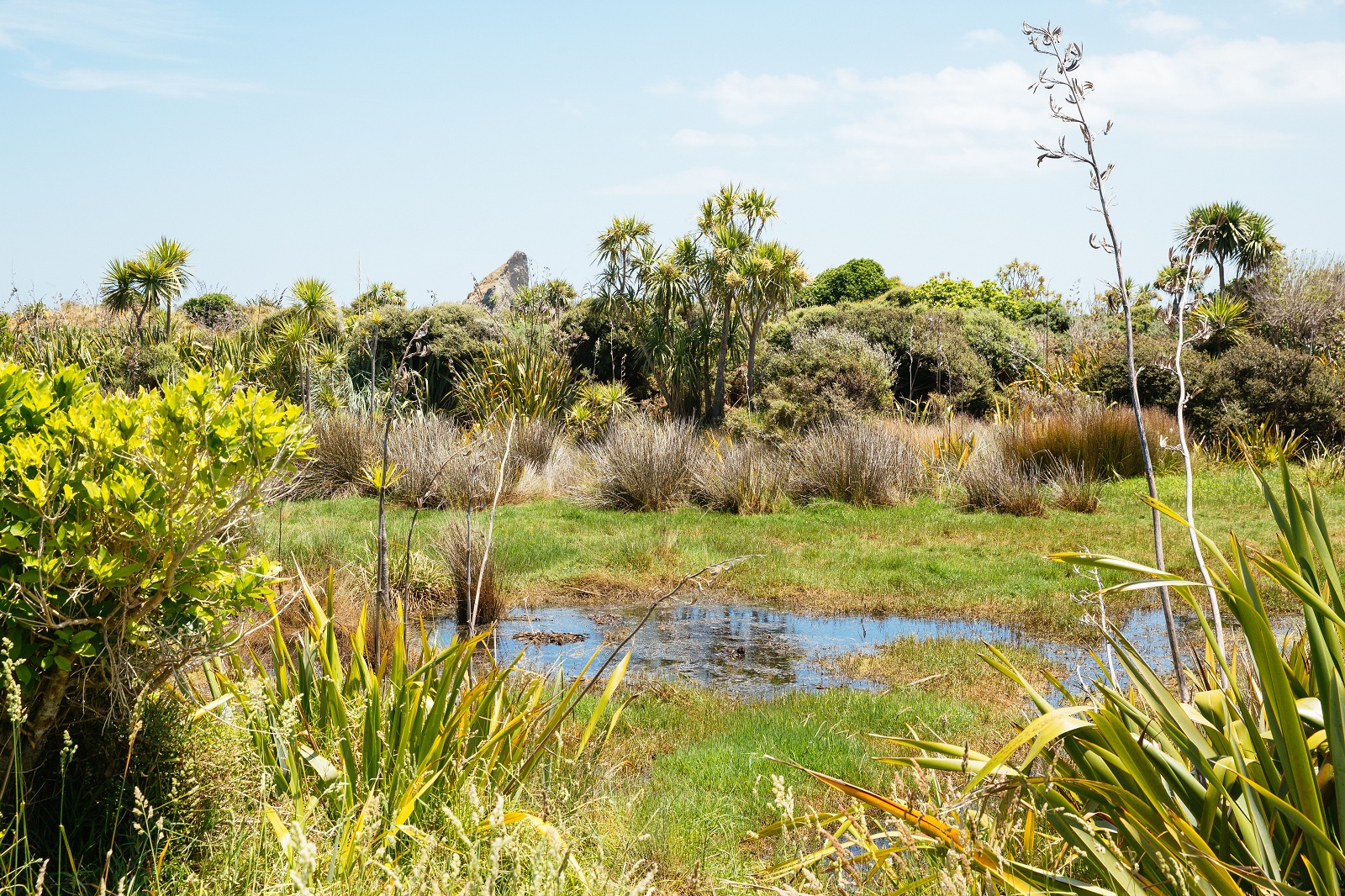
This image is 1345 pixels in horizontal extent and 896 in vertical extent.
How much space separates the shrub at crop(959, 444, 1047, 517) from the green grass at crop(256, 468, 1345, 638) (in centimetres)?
30

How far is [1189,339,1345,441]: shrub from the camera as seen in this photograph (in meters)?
15.8

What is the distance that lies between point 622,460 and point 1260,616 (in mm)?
11212

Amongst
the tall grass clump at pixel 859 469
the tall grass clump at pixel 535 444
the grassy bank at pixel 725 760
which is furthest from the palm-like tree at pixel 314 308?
the grassy bank at pixel 725 760

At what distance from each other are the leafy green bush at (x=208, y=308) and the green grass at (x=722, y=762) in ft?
124

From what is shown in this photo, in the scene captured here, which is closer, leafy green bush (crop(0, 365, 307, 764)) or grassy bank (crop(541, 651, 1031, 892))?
leafy green bush (crop(0, 365, 307, 764))

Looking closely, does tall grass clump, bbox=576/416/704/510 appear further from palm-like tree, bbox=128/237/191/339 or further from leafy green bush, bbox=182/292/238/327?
leafy green bush, bbox=182/292/238/327

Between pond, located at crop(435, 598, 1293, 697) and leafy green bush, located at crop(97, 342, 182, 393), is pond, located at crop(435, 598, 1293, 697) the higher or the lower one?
the lower one

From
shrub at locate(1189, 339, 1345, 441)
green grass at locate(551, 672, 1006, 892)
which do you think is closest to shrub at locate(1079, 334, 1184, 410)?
shrub at locate(1189, 339, 1345, 441)

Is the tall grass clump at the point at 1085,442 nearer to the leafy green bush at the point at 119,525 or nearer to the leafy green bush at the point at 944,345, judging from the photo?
the leafy green bush at the point at 944,345

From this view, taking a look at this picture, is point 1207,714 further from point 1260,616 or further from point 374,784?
point 374,784

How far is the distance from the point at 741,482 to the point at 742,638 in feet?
17.2

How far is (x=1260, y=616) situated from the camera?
6.47 ft

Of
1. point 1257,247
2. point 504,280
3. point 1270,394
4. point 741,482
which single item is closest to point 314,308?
point 741,482

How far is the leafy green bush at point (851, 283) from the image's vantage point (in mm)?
35812
